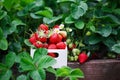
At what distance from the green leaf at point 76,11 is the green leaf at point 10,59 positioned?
335 mm

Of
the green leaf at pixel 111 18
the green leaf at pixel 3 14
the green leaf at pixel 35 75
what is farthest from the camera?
the green leaf at pixel 111 18

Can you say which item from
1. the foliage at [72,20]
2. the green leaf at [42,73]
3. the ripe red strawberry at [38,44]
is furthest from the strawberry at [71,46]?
the green leaf at [42,73]

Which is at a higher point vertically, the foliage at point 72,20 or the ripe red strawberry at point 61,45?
the foliage at point 72,20

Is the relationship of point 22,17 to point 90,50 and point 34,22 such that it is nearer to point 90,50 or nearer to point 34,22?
point 34,22

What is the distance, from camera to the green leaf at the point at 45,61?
129cm

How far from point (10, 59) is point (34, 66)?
0.40 ft

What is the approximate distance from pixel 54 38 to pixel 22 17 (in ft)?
0.80

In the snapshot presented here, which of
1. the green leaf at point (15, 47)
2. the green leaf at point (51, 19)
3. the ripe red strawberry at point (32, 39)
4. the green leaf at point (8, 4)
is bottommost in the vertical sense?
the green leaf at point (15, 47)

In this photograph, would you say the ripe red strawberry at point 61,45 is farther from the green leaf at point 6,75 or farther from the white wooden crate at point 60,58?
the green leaf at point 6,75

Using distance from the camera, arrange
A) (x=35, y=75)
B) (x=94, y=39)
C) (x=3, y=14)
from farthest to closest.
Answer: (x=94, y=39)
(x=3, y=14)
(x=35, y=75)

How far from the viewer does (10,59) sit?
1354 millimetres

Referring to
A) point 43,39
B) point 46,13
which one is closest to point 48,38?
point 43,39

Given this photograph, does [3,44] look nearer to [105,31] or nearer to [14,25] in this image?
[14,25]

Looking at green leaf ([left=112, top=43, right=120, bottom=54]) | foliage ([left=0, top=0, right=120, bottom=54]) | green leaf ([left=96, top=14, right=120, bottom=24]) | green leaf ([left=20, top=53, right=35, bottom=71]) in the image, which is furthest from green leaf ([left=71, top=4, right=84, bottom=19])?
green leaf ([left=20, top=53, right=35, bottom=71])
